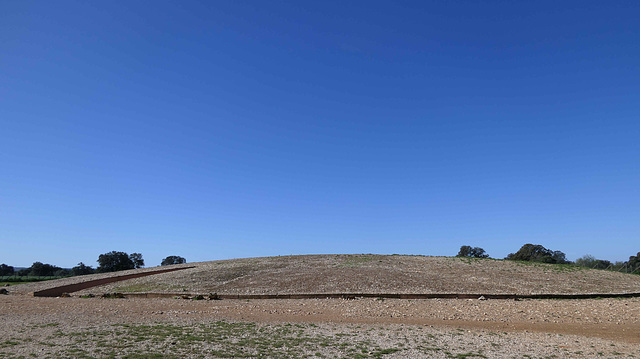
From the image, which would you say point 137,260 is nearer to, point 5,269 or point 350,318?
point 5,269

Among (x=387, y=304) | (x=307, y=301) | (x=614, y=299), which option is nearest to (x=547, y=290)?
(x=614, y=299)

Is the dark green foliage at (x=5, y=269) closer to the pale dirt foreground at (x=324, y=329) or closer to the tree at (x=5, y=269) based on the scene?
the tree at (x=5, y=269)

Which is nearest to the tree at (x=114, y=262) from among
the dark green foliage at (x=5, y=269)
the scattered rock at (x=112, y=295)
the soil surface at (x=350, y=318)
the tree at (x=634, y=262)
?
the dark green foliage at (x=5, y=269)

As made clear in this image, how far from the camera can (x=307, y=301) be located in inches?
873

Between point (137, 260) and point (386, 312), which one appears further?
point (137, 260)

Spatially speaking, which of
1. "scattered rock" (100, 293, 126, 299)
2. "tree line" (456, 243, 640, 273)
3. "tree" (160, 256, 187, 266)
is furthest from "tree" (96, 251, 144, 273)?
"tree line" (456, 243, 640, 273)

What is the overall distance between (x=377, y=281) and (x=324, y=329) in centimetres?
1301

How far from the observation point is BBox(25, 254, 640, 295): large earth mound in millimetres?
25188

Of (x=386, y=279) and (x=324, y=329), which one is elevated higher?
(x=386, y=279)

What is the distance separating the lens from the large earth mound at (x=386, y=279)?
82.6 ft

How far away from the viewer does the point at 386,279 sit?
27141 millimetres

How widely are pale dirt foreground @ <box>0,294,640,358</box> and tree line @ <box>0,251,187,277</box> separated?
1633 inches

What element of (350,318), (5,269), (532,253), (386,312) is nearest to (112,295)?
(350,318)

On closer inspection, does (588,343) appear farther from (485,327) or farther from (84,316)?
(84,316)
